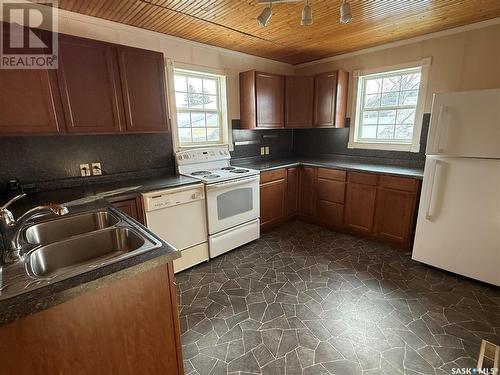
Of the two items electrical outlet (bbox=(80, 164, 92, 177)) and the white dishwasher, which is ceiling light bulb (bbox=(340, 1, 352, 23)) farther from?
electrical outlet (bbox=(80, 164, 92, 177))

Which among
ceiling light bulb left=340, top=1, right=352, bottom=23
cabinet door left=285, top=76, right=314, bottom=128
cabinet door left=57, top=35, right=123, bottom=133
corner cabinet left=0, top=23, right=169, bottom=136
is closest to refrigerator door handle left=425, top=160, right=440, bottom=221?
ceiling light bulb left=340, top=1, right=352, bottom=23

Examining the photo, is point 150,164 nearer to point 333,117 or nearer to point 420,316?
point 333,117

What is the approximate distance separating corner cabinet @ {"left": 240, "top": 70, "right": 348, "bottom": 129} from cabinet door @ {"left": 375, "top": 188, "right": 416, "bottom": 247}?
1.33 meters

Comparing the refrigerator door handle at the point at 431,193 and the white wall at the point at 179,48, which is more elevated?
the white wall at the point at 179,48

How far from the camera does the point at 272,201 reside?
3.56 m

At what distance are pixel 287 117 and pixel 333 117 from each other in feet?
2.21

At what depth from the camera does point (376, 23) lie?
2.57 meters

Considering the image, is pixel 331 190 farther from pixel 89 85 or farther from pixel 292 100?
pixel 89 85

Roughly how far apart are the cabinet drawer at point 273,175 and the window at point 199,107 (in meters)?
0.83

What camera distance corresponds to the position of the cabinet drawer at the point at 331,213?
3479 millimetres

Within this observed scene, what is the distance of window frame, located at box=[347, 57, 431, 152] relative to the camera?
3047mm

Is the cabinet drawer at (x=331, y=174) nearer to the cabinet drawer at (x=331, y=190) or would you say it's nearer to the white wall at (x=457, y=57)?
the cabinet drawer at (x=331, y=190)

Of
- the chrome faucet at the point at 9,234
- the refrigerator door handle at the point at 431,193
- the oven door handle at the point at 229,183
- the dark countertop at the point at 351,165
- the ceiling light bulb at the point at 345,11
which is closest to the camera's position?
the chrome faucet at the point at 9,234

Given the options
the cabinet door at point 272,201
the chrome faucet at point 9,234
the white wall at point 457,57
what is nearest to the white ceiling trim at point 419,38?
the white wall at point 457,57
